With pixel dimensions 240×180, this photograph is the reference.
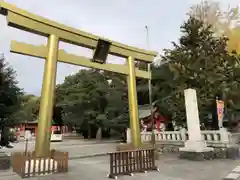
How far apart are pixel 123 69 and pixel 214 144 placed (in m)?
6.34

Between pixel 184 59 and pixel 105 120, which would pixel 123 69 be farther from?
pixel 105 120

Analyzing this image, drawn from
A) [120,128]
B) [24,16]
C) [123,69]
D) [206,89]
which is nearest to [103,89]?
[120,128]

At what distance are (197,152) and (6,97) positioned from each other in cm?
912

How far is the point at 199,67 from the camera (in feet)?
46.7

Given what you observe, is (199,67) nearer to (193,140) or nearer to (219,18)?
(193,140)

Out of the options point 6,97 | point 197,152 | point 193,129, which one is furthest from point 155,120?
point 6,97

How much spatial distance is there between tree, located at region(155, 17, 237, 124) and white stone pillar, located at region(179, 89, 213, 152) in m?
2.53

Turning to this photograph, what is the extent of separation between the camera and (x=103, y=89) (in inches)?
1016

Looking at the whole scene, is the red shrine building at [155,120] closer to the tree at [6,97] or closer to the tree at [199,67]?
the tree at [199,67]

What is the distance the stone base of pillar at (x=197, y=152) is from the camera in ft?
34.6

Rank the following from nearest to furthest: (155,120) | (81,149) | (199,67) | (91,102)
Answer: (199,67), (81,149), (155,120), (91,102)

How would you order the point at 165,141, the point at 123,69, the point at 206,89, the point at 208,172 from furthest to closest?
the point at 165,141, the point at 206,89, the point at 123,69, the point at 208,172

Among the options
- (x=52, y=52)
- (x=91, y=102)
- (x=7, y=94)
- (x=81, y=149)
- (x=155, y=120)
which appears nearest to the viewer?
(x=52, y=52)

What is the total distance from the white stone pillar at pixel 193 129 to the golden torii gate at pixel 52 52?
110 inches
